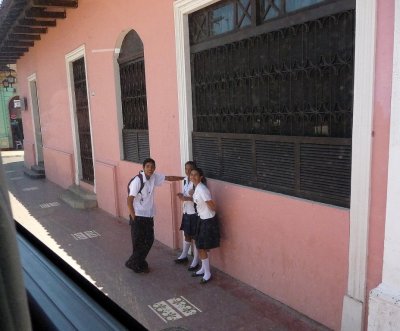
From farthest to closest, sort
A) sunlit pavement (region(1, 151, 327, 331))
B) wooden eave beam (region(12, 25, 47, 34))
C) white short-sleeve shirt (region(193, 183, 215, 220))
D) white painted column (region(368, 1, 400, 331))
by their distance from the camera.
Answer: wooden eave beam (region(12, 25, 47, 34)) → white short-sleeve shirt (region(193, 183, 215, 220)) → sunlit pavement (region(1, 151, 327, 331)) → white painted column (region(368, 1, 400, 331))

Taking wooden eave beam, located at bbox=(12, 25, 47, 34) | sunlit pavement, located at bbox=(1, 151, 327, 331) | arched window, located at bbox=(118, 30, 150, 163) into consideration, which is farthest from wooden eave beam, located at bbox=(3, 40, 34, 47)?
sunlit pavement, located at bbox=(1, 151, 327, 331)

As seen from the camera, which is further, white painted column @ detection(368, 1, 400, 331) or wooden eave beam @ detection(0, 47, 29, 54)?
wooden eave beam @ detection(0, 47, 29, 54)

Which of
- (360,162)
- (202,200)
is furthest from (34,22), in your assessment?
(360,162)

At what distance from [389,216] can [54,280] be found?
238cm

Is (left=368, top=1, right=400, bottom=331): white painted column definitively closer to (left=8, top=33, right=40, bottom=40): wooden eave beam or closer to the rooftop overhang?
the rooftop overhang

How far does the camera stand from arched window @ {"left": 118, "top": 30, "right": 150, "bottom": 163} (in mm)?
6301

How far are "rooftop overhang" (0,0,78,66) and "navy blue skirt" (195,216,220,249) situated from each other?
5.66 m

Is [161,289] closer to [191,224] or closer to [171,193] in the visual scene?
[191,224]

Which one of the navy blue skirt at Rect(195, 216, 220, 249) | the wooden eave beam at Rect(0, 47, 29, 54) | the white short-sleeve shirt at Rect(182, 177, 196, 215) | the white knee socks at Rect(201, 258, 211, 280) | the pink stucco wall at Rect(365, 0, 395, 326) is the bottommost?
the white knee socks at Rect(201, 258, 211, 280)

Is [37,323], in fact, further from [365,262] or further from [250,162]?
[250,162]

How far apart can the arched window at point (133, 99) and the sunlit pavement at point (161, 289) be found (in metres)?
1.43

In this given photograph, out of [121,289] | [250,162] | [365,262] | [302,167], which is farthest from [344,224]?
[121,289]

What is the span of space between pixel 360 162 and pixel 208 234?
2.01 m

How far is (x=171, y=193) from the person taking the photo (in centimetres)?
555
